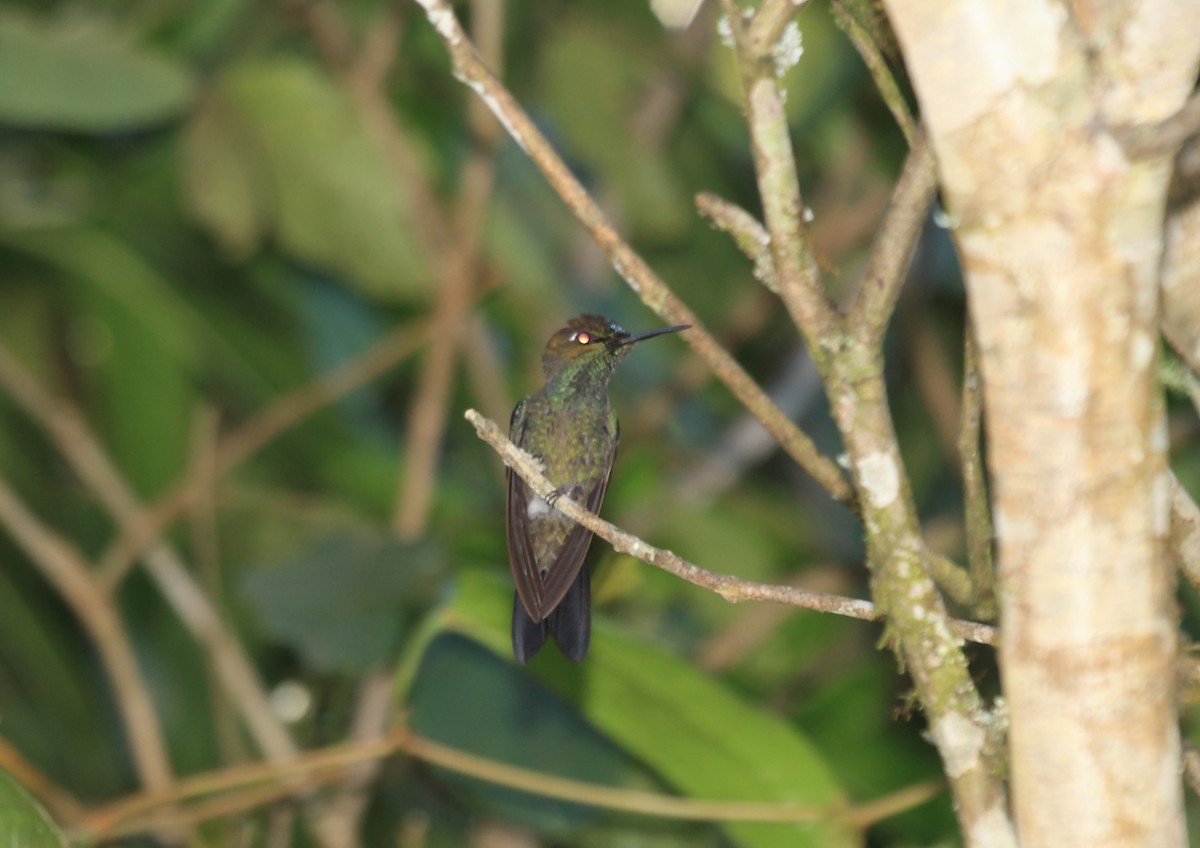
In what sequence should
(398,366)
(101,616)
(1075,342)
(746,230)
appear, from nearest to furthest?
1. (1075,342)
2. (746,230)
3. (101,616)
4. (398,366)

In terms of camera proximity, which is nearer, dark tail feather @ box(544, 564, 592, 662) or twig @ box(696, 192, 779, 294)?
twig @ box(696, 192, 779, 294)

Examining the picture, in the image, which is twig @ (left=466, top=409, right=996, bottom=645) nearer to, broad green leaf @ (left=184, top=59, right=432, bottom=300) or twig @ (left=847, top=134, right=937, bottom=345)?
twig @ (left=847, top=134, right=937, bottom=345)

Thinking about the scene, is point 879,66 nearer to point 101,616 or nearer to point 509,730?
point 509,730

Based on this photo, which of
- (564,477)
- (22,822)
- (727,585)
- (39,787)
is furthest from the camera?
(39,787)

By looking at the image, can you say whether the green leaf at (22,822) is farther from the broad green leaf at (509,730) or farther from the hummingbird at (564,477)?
the broad green leaf at (509,730)

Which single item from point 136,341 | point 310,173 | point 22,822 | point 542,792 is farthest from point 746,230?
point 136,341

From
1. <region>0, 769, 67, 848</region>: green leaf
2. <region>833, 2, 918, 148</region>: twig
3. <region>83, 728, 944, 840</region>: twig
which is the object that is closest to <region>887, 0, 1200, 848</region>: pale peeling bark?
<region>833, 2, 918, 148</region>: twig

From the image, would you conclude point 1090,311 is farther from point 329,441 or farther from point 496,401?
point 329,441
